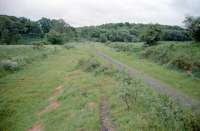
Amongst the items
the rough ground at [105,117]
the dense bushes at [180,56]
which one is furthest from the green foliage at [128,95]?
the dense bushes at [180,56]

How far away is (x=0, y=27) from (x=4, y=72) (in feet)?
149

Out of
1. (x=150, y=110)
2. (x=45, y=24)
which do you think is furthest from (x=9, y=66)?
(x=45, y=24)

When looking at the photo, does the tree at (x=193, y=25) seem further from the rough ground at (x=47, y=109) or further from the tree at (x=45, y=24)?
the tree at (x=45, y=24)

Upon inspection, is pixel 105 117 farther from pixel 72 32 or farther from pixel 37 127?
pixel 72 32

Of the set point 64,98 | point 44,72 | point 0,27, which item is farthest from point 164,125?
point 0,27

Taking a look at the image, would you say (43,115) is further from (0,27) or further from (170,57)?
(0,27)

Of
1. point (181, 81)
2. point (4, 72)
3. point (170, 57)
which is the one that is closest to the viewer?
point (181, 81)

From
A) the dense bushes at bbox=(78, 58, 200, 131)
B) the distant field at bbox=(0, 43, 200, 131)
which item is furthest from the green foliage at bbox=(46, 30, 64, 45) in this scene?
the dense bushes at bbox=(78, 58, 200, 131)

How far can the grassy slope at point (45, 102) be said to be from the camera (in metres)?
10.1

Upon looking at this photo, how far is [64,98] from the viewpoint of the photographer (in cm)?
1352

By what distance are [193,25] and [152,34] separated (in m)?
10.0

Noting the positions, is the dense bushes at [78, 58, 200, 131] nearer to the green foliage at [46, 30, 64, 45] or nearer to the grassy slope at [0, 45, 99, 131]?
the grassy slope at [0, 45, 99, 131]

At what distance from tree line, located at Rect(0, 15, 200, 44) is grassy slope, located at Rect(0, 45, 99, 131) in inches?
691

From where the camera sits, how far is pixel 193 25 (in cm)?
2450
